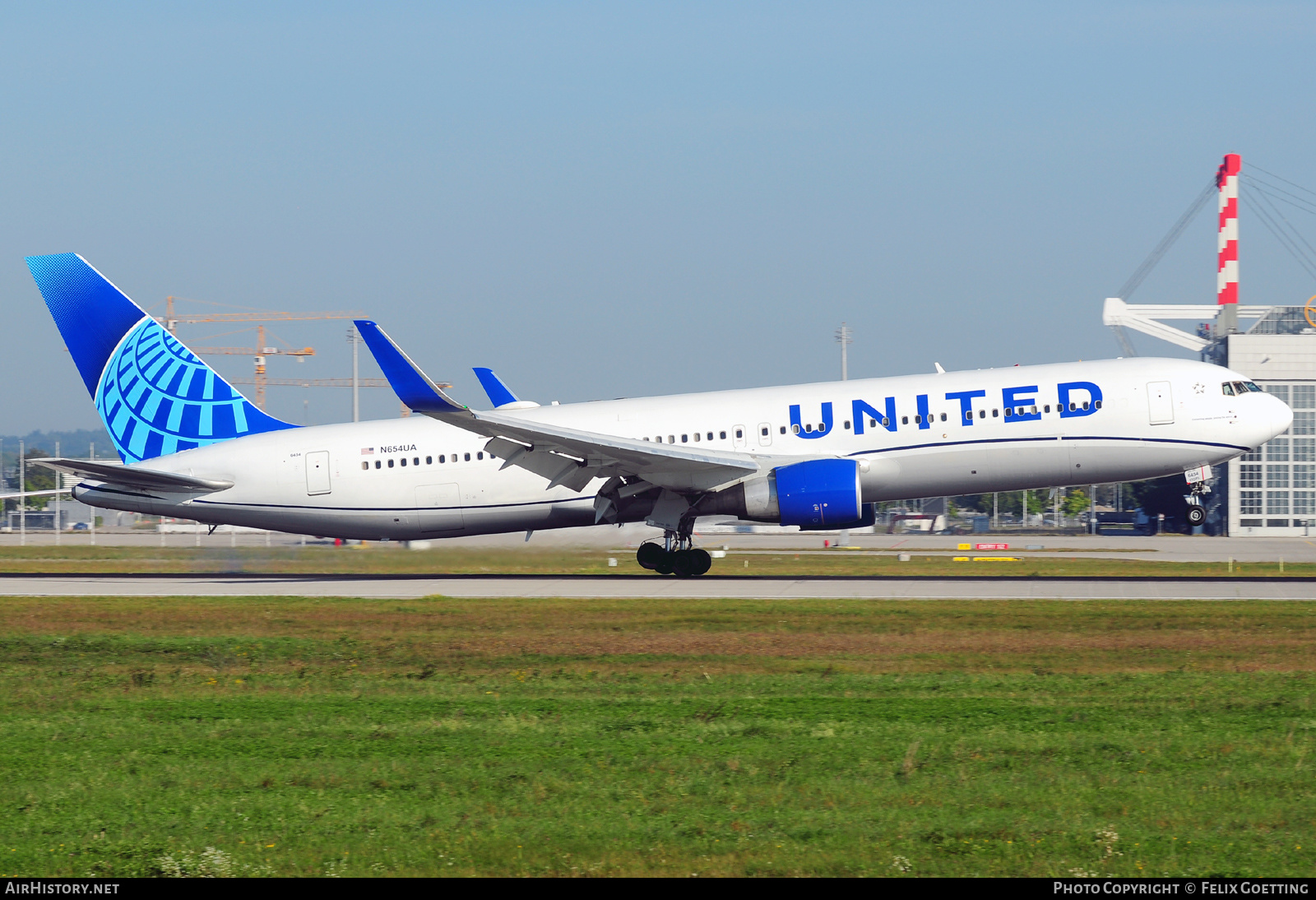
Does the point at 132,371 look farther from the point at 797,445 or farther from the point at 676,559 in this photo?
the point at 797,445

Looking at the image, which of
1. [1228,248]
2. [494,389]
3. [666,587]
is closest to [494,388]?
[494,389]

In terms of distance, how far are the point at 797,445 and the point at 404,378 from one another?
9.01m

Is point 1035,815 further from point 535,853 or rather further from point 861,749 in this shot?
point 535,853

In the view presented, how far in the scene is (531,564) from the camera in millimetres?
31891

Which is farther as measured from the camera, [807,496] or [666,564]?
[666,564]

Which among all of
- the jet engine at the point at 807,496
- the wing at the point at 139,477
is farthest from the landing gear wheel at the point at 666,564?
the wing at the point at 139,477

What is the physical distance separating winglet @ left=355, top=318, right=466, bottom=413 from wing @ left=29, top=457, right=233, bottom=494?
688 cm

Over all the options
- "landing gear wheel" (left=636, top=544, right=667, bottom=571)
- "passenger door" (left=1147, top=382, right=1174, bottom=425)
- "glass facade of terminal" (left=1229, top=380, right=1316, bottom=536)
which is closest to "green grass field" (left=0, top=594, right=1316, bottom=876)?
"passenger door" (left=1147, top=382, right=1174, bottom=425)

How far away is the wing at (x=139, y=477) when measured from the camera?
26.7m

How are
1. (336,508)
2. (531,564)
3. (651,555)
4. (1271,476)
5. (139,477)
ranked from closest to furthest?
(139,477) → (651,555) → (336,508) → (531,564) → (1271,476)

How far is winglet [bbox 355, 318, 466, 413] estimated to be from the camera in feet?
82.0

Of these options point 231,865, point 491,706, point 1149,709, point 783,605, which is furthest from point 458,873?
point 783,605

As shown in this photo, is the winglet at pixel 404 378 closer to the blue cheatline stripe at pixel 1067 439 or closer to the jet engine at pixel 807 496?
the jet engine at pixel 807 496

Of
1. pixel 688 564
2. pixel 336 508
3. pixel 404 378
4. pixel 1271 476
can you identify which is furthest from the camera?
pixel 1271 476
